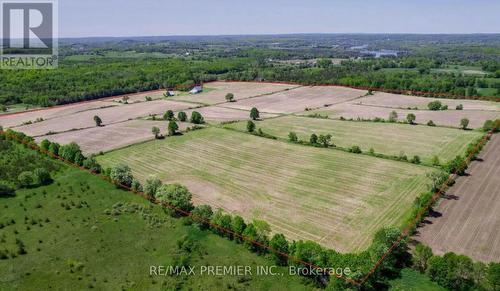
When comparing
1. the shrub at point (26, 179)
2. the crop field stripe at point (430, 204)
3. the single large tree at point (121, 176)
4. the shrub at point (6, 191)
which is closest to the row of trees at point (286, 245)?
the crop field stripe at point (430, 204)

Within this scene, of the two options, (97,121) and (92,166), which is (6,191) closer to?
(92,166)

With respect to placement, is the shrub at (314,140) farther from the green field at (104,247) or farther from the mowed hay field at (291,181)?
the green field at (104,247)

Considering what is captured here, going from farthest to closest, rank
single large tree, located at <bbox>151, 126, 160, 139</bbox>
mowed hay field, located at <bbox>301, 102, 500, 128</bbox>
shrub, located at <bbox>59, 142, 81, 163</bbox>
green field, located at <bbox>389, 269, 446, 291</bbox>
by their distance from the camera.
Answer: mowed hay field, located at <bbox>301, 102, 500, 128</bbox>
single large tree, located at <bbox>151, 126, 160, 139</bbox>
shrub, located at <bbox>59, 142, 81, 163</bbox>
green field, located at <bbox>389, 269, 446, 291</bbox>

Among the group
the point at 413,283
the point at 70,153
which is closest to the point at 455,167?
the point at 413,283

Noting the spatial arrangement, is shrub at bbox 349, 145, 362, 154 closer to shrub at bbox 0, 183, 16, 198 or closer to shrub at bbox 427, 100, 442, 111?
shrub at bbox 427, 100, 442, 111

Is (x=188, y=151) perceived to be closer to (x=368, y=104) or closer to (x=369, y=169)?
(x=369, y=169)

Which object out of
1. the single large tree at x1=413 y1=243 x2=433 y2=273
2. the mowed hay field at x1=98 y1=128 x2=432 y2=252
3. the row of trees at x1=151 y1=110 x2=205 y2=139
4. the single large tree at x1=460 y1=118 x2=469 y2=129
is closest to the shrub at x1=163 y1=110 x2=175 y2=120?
the row of trees at x1=151 y1=110 x2=205 y2=139

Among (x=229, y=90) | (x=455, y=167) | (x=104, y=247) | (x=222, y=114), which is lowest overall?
(x=104, y=247)

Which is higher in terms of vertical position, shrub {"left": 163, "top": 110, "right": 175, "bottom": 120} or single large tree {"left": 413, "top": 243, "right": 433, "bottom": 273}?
shrub {"left": 163, "top": 110, "right": 175, "bottom": 120}
